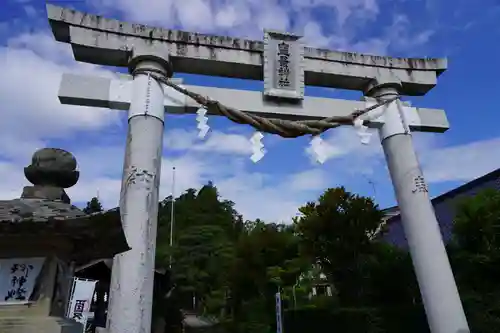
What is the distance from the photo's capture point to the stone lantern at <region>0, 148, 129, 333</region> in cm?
258

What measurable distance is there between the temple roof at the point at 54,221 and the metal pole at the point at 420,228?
14.8ft

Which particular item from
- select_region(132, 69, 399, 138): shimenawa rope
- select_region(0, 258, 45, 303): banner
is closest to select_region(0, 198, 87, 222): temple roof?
select_region(0, 258, 45, 303): banner

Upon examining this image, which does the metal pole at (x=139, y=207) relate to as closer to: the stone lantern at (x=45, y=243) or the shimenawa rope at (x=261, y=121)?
the shimenawa rope at (x=261, y=121)

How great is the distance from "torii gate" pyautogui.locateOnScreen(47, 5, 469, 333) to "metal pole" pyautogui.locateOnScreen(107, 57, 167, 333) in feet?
0.04

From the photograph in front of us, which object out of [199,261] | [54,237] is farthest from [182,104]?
[199,261]

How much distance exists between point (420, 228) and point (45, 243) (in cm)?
511

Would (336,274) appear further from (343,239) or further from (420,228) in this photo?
(420,228)

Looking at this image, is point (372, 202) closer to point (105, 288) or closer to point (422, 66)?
point (422, 66)

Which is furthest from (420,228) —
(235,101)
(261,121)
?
(235,101)

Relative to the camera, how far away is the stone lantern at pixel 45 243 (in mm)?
2584

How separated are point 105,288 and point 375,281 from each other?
782 cm

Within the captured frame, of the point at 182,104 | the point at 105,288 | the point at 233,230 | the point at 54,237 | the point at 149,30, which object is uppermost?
the point at 233,230

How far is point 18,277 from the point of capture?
2742mm

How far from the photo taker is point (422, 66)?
7.59m
